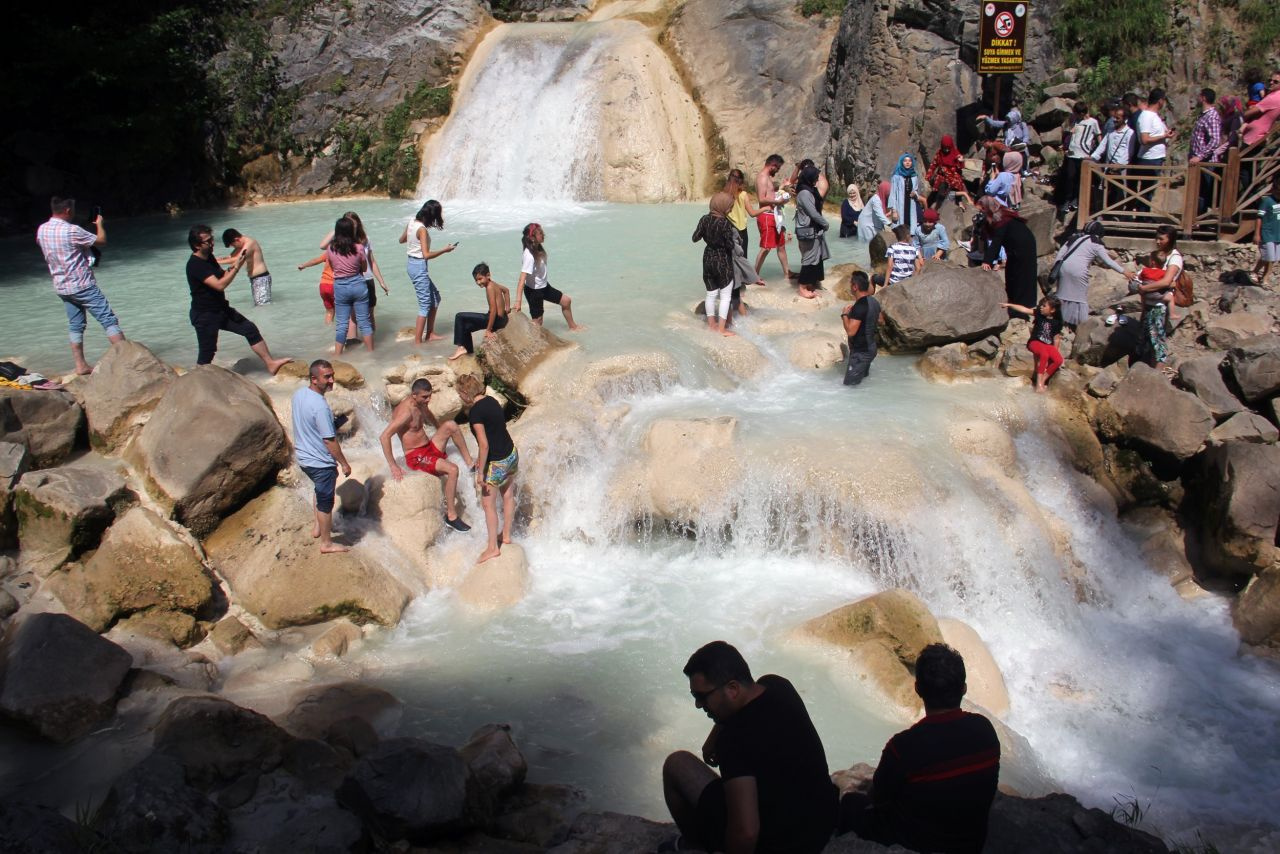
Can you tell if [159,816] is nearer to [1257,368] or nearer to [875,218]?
[1257,368]

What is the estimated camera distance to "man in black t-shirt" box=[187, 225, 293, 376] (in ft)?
Answer: 31.1

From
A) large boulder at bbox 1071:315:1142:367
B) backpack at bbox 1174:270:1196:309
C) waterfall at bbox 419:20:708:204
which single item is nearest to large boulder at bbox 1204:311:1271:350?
backpack at bbox 1174:270:1196:309

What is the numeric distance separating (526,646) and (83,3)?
61.4 feet

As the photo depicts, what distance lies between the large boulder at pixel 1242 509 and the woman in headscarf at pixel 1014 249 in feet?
9.39

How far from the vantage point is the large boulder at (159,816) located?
4.39 m

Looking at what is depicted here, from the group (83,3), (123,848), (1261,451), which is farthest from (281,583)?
(83,3)

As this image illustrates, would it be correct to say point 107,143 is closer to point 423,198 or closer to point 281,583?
point 423,198

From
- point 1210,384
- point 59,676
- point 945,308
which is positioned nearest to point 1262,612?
point 1210,384

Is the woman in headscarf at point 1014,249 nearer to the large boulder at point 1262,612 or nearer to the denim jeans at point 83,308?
the large boulder at point 1262,612

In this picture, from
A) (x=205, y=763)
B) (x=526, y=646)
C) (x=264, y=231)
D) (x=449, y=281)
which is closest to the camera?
(x=205, y=763)

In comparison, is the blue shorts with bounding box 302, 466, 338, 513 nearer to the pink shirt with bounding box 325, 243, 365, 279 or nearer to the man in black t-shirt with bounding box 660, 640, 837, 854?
the pink shirt with bounding box 325, 243, 365, 279

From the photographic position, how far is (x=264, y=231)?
61.1 feet

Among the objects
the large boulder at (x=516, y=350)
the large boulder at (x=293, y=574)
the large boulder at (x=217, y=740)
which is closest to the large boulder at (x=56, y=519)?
the large boulder at (x=293, y=574)

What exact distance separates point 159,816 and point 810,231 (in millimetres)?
10049
